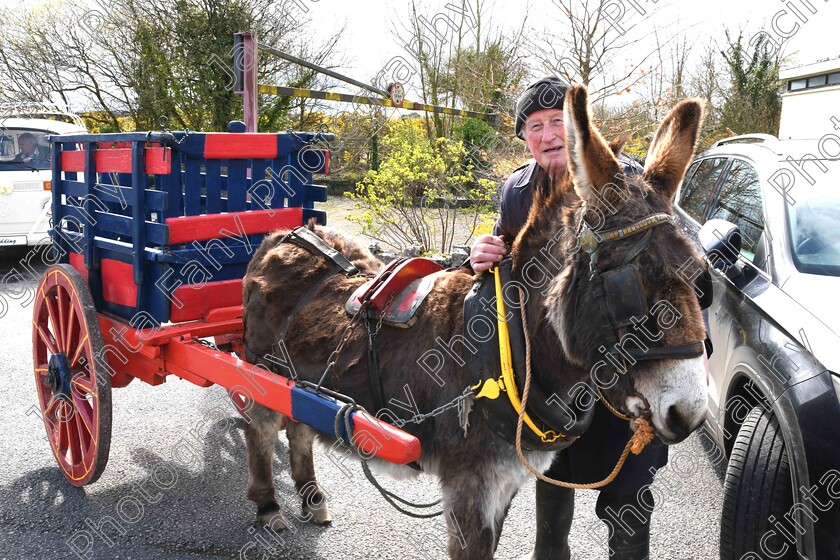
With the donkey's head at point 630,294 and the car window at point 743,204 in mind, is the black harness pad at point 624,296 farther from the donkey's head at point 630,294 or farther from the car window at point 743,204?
the car window at point 743,204

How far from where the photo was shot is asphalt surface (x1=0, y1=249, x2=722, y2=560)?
331 cm

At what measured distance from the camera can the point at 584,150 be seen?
1.79 m

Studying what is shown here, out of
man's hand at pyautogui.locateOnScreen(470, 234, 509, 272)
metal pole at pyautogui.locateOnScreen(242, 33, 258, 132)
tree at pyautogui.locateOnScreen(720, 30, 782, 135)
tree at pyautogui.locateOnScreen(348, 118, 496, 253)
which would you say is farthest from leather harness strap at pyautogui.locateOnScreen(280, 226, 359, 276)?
tree at pyautogui.locateOnScreen(720, 30, 782, 135)

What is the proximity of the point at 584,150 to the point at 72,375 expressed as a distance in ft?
10.9

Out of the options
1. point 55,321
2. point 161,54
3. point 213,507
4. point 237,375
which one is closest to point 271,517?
point 213,507

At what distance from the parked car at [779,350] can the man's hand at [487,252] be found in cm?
62

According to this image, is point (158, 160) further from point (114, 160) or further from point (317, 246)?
point (317, 246)

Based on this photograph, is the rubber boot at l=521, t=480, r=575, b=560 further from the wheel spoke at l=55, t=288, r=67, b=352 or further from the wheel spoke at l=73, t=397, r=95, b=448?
the wheel spoke at l=55, t=288, r=67, b=352

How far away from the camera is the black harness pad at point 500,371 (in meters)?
2.20

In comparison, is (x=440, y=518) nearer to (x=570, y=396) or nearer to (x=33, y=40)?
(x=570, y=396)

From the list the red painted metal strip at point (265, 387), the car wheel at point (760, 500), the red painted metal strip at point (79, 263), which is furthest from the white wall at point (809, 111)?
the red painted metal strip at point (79, 263)

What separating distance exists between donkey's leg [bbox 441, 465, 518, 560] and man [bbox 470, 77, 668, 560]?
1.50ft

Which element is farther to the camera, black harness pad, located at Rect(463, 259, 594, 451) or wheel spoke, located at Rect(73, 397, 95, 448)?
wheel spoke, located at Rect(73, 397, 95, 448)

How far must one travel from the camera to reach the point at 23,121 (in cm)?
988
